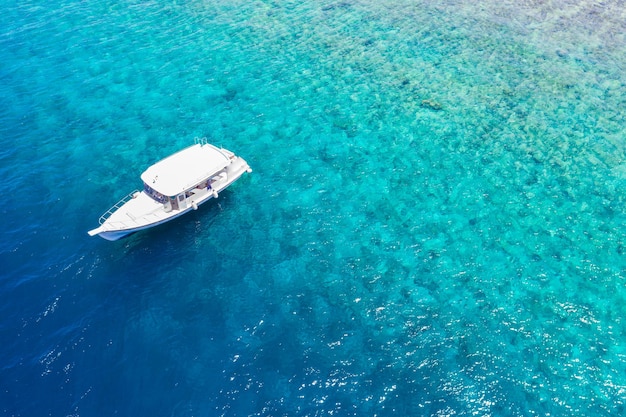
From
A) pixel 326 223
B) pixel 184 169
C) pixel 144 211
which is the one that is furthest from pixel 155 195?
pixel 326 223

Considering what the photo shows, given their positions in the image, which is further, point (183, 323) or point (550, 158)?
point (550, 158)

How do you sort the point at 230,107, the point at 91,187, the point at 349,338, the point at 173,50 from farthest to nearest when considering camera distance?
1. the point at 173,50
2. the point at 230,107
3. the point at 91,187
4. the point at 349,338

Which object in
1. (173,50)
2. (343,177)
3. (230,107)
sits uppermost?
(173,50)

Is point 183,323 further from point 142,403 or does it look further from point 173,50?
point 173,50

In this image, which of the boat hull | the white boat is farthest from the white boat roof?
the boat hull

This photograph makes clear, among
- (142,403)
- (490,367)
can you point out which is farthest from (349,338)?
(142,403)

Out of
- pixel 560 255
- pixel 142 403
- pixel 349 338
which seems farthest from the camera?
pixel 560 255

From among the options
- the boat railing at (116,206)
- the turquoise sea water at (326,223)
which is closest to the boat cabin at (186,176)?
the boat railing at (116,206)

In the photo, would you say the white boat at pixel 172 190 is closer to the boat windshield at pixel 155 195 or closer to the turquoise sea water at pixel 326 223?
the boat windshield at pixel 155 195
